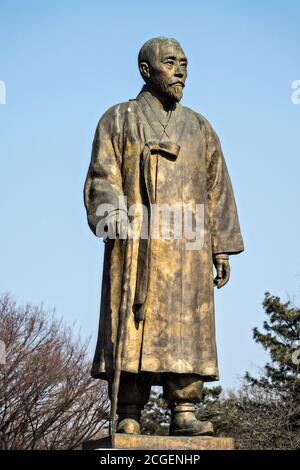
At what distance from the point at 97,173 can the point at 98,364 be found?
5.37 ft

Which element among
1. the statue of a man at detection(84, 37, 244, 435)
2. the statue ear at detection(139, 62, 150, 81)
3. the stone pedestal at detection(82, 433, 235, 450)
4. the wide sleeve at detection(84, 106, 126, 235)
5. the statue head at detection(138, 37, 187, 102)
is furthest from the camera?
the statue ear at detection(139, 62, 150, 81)

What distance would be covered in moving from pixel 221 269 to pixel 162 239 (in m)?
0.71

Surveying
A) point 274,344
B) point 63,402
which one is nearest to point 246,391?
point 274,344

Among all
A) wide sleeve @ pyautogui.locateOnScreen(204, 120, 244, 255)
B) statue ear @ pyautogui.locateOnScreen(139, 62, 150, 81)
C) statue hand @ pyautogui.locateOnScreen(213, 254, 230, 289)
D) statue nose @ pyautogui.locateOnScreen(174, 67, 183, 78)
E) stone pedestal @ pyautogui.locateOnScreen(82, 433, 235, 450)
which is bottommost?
stone pedestal @ pyautogui.locateOnScreen(82, 433, 235, 450)

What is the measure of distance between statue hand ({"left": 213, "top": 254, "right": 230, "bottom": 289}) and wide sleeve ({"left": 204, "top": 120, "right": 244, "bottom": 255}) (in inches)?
2.3

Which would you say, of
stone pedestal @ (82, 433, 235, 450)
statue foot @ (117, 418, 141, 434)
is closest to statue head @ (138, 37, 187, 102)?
statue foot @ (117, 418, 141, 434)

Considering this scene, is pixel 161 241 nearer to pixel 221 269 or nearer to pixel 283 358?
pixel 221 269

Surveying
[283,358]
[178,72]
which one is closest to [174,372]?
[178,72]

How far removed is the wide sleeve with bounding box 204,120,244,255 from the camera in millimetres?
9656

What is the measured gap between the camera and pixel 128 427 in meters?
8.83

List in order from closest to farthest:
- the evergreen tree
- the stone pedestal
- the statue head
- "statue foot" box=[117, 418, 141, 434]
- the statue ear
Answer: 1. the stone pedestal
2. "statue foot" box=[117, 418, 141, 434]
3. the statue head
4. the statue ear
5. the evergreen tree

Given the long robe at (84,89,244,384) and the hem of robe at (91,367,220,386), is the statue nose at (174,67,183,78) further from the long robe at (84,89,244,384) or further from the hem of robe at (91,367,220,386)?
the hem of robe at (91,367,220,386)

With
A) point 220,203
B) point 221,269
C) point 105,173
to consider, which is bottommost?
point 221,269

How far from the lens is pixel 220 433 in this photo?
104 ft
